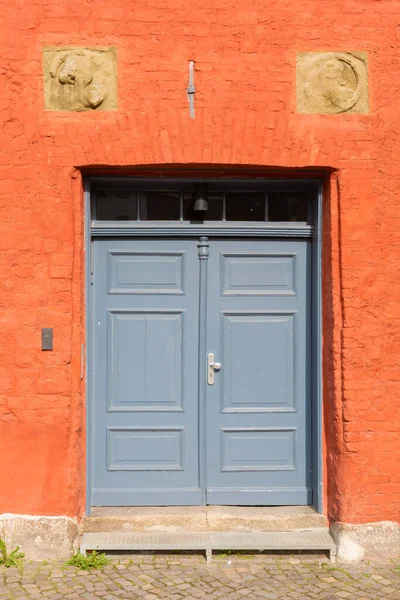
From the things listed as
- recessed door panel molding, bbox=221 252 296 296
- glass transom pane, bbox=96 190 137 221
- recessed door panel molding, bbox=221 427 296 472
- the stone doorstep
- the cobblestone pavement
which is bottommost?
the cobblestone pavement

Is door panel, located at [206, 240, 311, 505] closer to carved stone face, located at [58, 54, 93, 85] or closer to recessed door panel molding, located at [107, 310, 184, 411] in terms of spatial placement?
recessed door panel molding, located at [107, 310, 184, 411]

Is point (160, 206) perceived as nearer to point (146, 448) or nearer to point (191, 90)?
point (191, 90)

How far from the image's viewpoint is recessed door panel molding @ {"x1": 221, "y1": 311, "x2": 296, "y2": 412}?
17.6 feet

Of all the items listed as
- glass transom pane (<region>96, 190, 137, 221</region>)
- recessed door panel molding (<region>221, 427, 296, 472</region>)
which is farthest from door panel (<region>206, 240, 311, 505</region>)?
glass transom pane (<region>96, 190, 137, 221</region>)

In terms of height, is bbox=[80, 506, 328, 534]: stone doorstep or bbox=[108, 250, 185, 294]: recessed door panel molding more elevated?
bbox=[108, 250, 185, 294]: recessed door panel molding

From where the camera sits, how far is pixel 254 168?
5.02m

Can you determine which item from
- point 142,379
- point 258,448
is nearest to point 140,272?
point 142,379

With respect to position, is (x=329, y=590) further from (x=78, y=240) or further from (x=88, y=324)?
(x=78, y=240)

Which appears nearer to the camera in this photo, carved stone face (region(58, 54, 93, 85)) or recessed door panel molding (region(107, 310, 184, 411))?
carved stone face (region(58, 54, 93, 85))

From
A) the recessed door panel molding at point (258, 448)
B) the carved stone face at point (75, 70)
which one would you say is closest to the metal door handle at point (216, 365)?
the recessed door panel molding at point (258, 448)

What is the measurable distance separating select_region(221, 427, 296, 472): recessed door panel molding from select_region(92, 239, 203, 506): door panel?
0.25 metres

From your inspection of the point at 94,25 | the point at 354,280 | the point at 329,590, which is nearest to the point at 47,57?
the point at 94,25

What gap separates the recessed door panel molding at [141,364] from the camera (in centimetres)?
533

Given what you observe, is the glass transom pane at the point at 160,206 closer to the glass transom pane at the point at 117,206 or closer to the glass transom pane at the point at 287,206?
the glass transom pane at the point at 117,206
